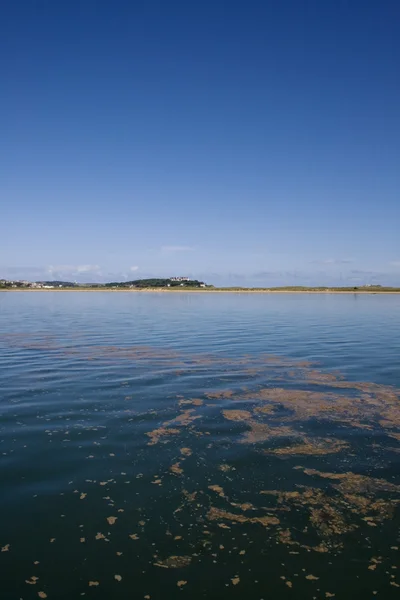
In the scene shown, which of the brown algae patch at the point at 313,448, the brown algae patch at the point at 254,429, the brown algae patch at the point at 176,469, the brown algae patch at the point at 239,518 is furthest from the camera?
the brown algae patch at the point at 254,429

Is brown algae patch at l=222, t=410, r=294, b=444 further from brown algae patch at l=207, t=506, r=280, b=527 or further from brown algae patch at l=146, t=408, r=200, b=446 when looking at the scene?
brown algae patch at l=207, t=506, r=280, b=527

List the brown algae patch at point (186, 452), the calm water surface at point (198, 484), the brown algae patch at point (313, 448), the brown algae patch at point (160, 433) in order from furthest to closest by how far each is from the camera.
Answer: the brown algae patch at point (160, 433) → the brown algae patch at point (313, 448) → the brown algae patch at point (186, 452) → the calm water surface at point (198, 484)

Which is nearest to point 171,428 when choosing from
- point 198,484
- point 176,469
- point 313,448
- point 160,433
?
point 160,433

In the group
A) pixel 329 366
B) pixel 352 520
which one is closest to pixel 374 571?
pixel 352 520

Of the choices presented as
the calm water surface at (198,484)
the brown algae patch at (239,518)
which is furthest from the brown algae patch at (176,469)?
the brown algae patch at (239,518)

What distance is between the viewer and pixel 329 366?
86.1 feet

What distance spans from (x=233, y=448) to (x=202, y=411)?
380cm

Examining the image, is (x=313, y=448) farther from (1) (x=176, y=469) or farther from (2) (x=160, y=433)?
(2) (x=160, y=433)

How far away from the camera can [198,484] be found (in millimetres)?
10797

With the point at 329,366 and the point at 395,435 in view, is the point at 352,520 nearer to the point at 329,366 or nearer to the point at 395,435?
the point at 395,435

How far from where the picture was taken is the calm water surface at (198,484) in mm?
7578

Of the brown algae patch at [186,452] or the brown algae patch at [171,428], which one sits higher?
the brown algae patch at [171,428]

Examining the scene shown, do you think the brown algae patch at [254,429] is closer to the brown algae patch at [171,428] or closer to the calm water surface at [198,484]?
the calm water surface at [198,484]

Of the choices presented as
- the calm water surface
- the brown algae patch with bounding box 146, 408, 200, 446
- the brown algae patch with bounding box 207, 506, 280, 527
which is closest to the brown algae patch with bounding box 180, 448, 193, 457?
the calm water surface
